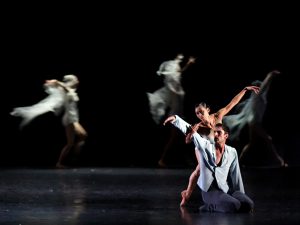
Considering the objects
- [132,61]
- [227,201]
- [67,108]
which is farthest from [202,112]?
[132,61]

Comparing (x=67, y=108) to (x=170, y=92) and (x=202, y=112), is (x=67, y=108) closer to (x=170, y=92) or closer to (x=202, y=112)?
(x=170, y=92)

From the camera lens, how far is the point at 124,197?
35.2ft

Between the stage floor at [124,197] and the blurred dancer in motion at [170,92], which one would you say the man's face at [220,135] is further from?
the blurred dancer in motion at [170,92]

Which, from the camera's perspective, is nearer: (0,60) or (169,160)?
(169,160)

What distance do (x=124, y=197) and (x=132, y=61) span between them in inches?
404

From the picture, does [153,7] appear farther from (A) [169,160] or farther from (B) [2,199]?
(B) [2,199]

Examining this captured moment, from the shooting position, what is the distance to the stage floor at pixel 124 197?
8.62 meters

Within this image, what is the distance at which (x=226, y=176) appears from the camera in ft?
29.8

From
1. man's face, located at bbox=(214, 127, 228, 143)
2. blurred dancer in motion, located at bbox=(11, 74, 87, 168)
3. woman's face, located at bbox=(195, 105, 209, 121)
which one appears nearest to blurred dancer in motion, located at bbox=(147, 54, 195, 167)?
blurred dancer in motion, located at bbox=(11, 74, 87, 168)

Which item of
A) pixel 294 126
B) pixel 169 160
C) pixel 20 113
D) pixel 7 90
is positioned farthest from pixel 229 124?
pixel 7 90

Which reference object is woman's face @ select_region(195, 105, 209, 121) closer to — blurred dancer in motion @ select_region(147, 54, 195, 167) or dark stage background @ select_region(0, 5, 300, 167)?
blurred dancer in motion @ select_region(147, 54, 195, 167)

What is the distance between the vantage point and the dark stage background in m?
20.6

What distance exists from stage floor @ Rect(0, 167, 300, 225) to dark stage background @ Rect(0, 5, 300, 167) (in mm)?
5387

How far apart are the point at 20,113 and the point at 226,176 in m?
7.93
